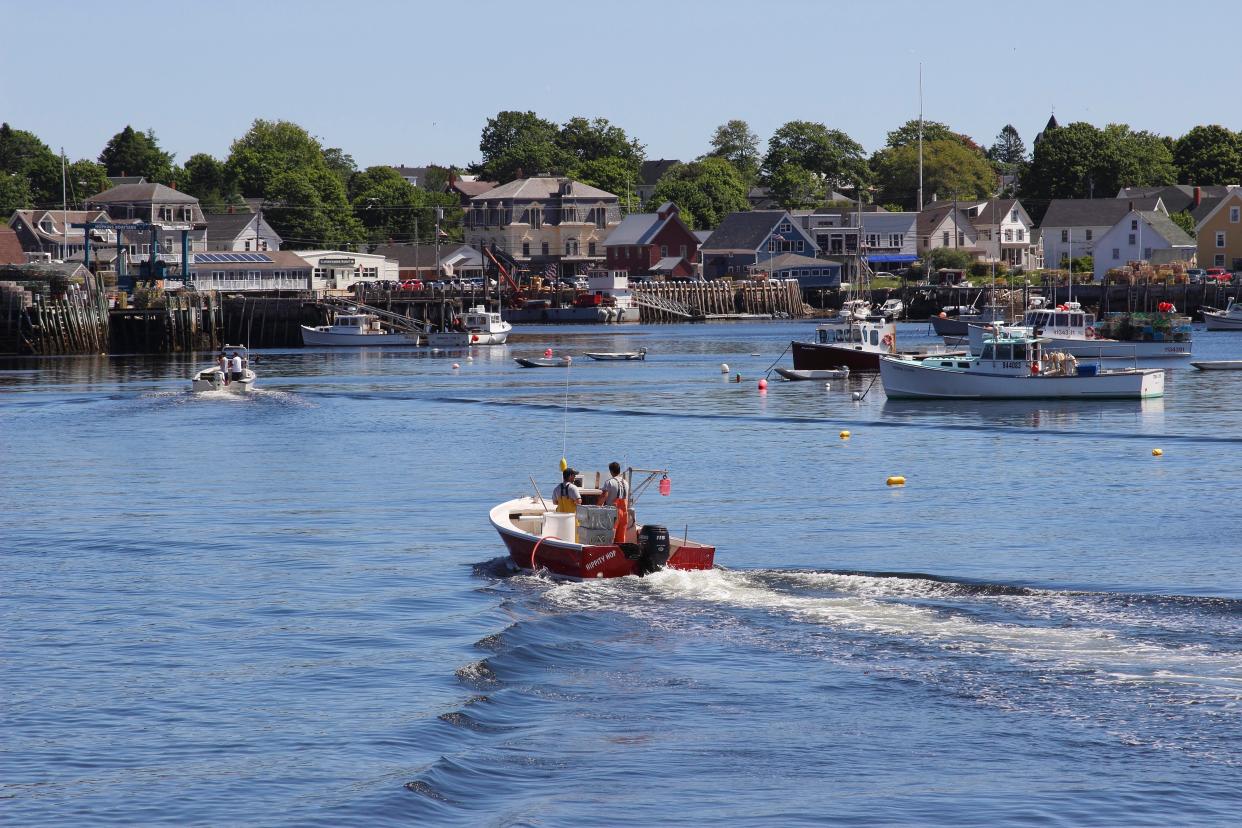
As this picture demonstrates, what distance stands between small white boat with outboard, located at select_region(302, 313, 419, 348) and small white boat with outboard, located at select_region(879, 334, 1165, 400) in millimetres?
63682

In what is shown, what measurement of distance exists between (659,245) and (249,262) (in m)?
56.4

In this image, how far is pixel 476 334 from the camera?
11788 centimetres

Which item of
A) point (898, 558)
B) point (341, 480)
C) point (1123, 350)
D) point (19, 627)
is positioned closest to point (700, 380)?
point (1123, 350)

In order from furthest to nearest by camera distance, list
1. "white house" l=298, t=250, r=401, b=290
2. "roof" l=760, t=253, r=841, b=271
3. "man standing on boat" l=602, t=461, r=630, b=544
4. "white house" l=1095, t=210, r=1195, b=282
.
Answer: "roof" l=760, t=253, r=841, b=271 → "white house" l=298, t=250, r=401, b=290 → "white house" l=1095, t=210, r=1195, b=282 → "man standing on boat" l=602, t=461, r=630, b=544

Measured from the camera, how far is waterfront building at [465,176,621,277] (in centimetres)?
19438

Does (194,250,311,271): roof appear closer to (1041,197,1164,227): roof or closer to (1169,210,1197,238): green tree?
(1041,197,1164,227): roof

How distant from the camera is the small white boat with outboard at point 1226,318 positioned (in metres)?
123

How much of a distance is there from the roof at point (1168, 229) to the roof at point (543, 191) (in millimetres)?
69513

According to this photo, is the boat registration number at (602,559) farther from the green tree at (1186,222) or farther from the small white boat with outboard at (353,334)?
the green tree at (1186,222)

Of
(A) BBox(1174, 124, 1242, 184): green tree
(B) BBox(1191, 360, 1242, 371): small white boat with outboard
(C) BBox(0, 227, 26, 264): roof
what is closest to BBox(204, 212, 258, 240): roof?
(C) BBox(0, 227, 26, 264): roof

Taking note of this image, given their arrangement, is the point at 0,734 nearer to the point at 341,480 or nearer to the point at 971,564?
the point at 971,564

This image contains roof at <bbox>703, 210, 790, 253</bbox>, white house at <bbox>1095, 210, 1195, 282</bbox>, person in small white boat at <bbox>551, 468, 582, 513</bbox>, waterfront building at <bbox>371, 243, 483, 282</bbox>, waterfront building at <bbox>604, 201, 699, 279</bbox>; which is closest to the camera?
person in small white boat at <bbox>551, 468, 582, 513</bbox>

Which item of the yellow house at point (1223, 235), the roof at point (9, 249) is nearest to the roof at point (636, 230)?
the yellow house at point (1223, 235)

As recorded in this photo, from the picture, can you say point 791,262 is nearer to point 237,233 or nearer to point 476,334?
point 237,233
